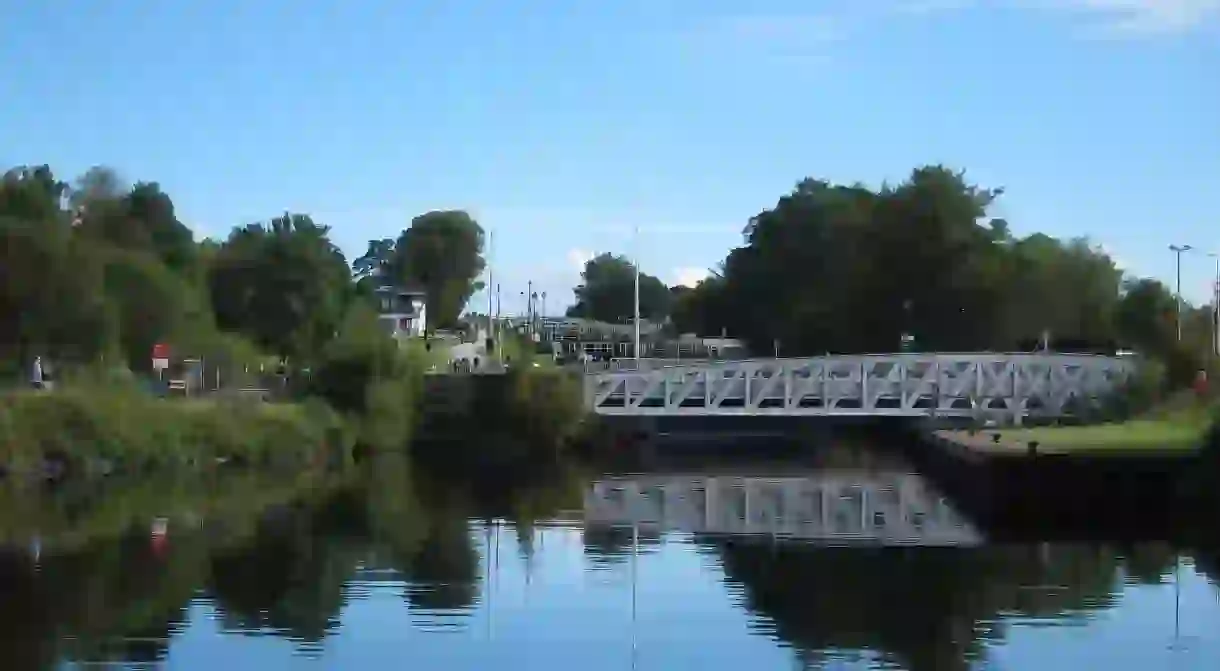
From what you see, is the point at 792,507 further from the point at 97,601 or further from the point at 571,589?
the point at 97,601

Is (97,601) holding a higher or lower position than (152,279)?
lower

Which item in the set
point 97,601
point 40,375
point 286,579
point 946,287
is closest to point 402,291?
point 946,287

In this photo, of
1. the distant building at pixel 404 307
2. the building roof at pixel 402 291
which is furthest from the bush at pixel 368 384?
the building roof at pixel 402 291

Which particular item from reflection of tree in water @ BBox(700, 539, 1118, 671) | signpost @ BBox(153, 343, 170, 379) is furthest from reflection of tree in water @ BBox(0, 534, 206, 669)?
signpost @ BBox(153, 343, 170, 379)

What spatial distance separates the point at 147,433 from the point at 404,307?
66.9 m

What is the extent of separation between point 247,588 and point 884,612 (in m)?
10.4

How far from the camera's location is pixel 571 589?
27219 mm

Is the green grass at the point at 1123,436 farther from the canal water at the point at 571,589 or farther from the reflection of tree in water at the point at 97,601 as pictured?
the reflection of tree in water at the point at 97,601

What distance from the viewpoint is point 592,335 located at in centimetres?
13362

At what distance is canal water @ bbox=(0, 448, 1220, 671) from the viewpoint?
2097cm

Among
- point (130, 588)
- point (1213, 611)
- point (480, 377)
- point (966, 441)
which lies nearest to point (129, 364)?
point (480, 377)

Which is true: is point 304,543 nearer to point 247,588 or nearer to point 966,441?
point 247,588

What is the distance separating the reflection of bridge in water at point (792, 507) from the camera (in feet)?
120

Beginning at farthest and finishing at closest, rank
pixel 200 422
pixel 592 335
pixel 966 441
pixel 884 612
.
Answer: pixel 592 335 → pixel 200 422 → pixel 966 441 → pixel 884 612
